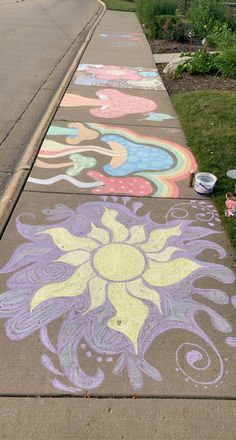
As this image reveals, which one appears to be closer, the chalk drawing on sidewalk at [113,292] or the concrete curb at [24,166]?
the chalk drawing on sidewalk at [113,292]

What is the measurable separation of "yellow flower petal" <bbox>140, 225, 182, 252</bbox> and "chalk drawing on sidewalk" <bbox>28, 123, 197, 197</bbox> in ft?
2.51

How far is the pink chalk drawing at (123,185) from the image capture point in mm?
4938

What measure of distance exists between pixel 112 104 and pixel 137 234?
14.8 ft

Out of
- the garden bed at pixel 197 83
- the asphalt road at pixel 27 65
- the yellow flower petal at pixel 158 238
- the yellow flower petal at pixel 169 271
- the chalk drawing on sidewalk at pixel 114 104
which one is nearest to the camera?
the yellow flower petal at pixel 169 271

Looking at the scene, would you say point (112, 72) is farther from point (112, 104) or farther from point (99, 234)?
point (99, 234)

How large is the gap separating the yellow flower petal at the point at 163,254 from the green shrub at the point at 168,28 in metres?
12.8

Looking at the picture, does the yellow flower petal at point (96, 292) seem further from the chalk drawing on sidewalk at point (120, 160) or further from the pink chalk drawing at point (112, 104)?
the pink chalk drawing at point (112, 104)

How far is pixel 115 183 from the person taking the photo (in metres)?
5.13

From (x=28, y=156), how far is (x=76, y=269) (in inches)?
103

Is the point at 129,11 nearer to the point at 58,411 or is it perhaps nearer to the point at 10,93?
the point at 10,93

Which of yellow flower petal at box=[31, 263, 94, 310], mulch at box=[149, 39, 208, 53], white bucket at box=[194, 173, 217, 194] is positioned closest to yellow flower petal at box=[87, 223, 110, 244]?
yellow flower petal at box=[31, 263, 94, 310]

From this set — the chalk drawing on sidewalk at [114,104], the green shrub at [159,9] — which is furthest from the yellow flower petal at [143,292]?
the green shrub at [159,9]

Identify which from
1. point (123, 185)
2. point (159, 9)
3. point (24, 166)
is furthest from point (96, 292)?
point (159, 9)

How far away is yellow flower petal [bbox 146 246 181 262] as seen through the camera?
12.8 feet
